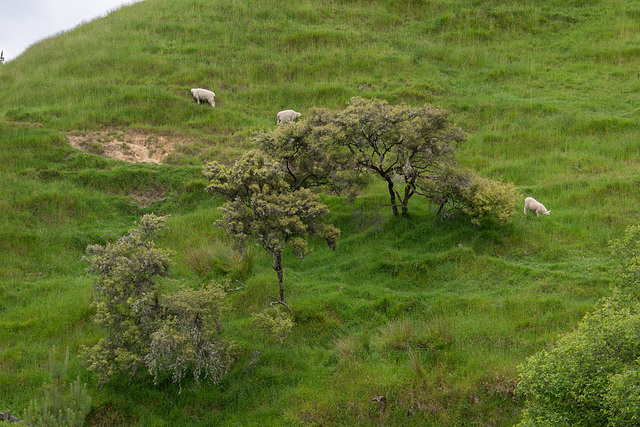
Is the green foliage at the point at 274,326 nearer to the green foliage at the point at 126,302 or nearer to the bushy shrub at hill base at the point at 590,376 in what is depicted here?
the green foliage at the point at 126,302

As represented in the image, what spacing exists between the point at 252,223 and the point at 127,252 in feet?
11.4

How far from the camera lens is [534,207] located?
19.1 m

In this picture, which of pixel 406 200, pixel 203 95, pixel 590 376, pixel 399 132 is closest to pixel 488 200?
pixel 406 200

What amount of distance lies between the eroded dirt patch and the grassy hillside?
560 mm

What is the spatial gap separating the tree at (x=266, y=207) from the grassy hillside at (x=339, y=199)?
268 cm

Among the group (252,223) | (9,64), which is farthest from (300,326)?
(9,64)

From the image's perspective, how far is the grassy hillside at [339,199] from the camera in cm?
1341

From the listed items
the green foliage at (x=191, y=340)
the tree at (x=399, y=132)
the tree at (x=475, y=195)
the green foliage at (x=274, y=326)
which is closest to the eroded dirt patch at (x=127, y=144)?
the tree at (x=399, y=132)

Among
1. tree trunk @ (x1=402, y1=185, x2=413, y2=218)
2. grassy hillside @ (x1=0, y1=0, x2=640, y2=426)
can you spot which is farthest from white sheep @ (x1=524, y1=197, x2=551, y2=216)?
tree trunk @ (x1=402, y1=185, x2=413, y2=218)

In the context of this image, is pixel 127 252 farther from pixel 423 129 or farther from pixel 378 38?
pixel 378 38

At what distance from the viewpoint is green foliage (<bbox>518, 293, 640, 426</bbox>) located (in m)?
8.62

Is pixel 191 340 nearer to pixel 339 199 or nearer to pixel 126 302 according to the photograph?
pixel 126 302

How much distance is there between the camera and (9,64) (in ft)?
115

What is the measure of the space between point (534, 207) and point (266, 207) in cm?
1095
